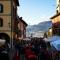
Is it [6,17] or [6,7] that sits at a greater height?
[6,7]

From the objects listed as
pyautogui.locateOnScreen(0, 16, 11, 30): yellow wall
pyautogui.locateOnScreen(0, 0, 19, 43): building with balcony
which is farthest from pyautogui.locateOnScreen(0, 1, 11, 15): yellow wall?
pyautogui.locateOnScreen(0, 16, 11, 30): yellow wall

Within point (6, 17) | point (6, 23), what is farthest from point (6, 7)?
point (6, 23)

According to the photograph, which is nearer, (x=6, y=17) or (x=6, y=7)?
(x=6, y=17)

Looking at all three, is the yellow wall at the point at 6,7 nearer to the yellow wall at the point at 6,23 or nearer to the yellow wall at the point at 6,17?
the yellow wall at the point at 6,17

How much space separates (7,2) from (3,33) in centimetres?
573

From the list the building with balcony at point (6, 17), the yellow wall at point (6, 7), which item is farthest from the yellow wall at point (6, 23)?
the yellow wall at point (6, 7)

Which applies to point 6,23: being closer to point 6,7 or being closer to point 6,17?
point 6,17

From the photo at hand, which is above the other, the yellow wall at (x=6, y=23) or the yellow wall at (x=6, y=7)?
the yellow wall at (x=6, y=7)

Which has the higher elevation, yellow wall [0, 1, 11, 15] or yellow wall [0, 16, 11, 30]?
yellow wall [0, 1, 11, 15]

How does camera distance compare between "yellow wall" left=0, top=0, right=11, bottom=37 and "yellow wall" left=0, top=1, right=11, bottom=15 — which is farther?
"yellow wall" left=0, top=1, right=11, bottom=15

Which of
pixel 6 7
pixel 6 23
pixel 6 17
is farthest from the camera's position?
pixel 6 7

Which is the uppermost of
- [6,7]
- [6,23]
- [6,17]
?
[6,7]

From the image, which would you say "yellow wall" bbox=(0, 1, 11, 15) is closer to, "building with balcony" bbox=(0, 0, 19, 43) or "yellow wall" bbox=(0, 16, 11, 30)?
"building with balcony" bbox=(0, 0, 19, 43)

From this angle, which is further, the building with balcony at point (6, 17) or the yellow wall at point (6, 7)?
the yellow wall at point (6, 7)
